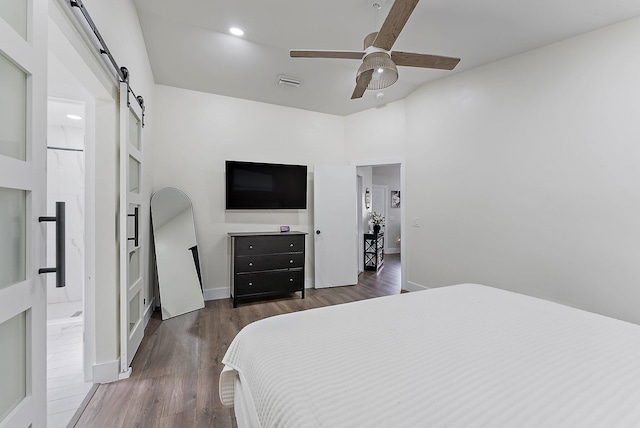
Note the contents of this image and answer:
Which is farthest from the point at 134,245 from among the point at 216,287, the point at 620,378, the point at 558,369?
the point at 620,378

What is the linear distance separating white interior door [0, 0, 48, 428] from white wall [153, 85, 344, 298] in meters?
2.77

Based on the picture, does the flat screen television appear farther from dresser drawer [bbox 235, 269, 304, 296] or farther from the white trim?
the white trim

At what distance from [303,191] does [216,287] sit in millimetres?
1835

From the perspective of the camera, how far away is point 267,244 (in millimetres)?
3592

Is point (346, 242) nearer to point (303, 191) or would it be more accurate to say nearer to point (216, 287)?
point (303, 191)

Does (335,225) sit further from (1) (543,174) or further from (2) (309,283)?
(1) (543,174)

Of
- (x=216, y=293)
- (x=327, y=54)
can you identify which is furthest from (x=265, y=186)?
(x=327, y=54)

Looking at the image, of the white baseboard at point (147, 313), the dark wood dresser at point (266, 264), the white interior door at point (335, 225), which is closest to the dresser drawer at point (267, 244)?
the dark wood dresser at point (266, 264)

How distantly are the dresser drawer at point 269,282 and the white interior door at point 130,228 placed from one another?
114cm

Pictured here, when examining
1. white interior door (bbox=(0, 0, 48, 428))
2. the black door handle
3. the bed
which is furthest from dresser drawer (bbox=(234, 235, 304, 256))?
white interior door (bbox=(0, 0, 48, 428))

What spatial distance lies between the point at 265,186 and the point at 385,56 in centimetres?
250

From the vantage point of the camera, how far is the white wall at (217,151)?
3516 mm

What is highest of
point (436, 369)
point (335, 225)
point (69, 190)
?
point (69, 190)

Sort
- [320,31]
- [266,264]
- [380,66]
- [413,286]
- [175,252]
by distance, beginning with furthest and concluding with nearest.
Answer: [413,286] < [266,264] < [175,252] < [320,31] < [380,66]
